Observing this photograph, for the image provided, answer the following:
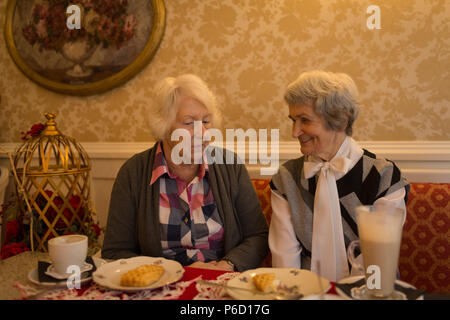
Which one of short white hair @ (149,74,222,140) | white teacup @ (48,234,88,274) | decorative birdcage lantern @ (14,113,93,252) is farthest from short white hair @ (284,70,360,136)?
decorative birdcage lantern @ (14,113,93,252)

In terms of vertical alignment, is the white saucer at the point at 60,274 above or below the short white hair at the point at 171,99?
below

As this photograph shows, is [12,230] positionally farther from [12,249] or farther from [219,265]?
[219,265]

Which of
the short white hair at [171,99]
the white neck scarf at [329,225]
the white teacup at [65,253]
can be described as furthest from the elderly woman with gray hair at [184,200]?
the white teacup at [65,253]

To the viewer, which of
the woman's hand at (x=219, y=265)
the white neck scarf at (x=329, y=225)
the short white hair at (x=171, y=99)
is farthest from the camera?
the short white hair at (x=171, y=99)

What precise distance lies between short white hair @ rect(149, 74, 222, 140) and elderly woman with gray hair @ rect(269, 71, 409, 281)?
44cm

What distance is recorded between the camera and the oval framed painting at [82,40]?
240 centimetres

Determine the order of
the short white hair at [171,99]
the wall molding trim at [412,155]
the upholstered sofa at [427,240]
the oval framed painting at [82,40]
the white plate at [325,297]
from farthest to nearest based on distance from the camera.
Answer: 1. the oval framed painting at [82,40]
2. the wall molding trim at [412,155]
3. the short white hair at [171,99]
4. the upholstered sofa at [427,240]
5. the white plate at [325,297]

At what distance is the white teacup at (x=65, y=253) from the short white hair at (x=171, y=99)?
79 centimetres

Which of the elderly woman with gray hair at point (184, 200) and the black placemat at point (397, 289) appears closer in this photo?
the black placemat at point (397, 289)

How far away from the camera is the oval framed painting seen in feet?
7.88

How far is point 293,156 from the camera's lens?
2.13 m

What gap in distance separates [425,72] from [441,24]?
24cm

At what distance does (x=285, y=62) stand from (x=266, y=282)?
1.50m

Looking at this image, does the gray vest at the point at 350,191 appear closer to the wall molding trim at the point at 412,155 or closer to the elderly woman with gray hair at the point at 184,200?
the elderly woman with gray hair at the point at 184,200
